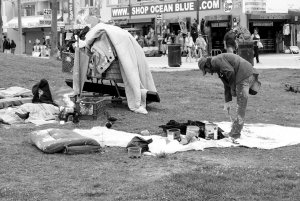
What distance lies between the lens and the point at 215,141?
8.12m

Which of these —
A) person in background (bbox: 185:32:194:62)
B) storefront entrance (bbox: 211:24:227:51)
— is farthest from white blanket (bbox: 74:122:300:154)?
storefront entrance (bbox: 211:24:227:51)

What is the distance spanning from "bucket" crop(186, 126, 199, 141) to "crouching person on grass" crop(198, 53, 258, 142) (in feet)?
1.81

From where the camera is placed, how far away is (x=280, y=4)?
127 feet

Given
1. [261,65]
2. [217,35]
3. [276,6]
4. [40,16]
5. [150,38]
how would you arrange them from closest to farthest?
[261,65] → [276,6] → [217,35] → [150,38] → [40,16]

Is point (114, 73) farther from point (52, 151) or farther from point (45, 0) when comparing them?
point (45, 0)

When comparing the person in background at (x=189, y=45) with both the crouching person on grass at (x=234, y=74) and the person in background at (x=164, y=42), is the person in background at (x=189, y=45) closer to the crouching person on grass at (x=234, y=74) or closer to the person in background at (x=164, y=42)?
the person in background at (x=164, y=42)

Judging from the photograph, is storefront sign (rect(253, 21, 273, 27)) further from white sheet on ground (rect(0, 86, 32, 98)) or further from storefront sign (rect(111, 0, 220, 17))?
white sheet on ground (rect(0, 86, 32, 98))

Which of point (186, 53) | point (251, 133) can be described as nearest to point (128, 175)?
point (251, 133)

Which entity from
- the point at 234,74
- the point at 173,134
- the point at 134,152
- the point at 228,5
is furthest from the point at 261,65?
the point at 134,152

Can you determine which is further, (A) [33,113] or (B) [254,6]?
(B) [254,6]

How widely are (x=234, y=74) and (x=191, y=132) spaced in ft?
3.56

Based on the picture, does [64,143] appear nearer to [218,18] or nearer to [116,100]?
[116,100]

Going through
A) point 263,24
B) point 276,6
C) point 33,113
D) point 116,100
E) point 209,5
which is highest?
point 209,5

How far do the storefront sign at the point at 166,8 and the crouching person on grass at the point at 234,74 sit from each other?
31587 mm
